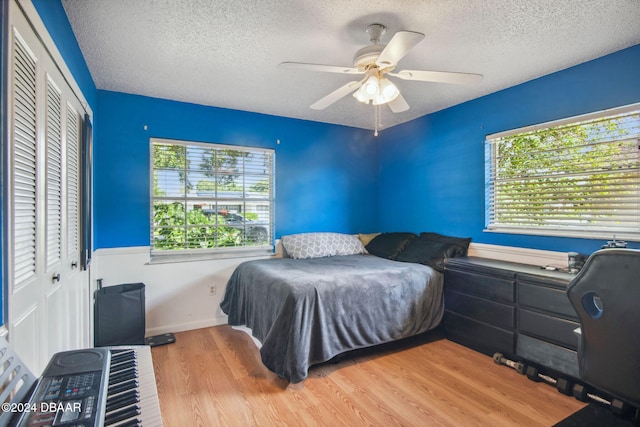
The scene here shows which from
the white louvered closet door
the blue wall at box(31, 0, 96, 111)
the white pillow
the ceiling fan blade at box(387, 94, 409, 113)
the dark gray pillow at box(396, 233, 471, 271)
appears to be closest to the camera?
the white louvered closet door

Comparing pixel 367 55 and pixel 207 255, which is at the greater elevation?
pixel 367 55

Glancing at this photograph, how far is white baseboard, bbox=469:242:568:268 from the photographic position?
8.89 feet

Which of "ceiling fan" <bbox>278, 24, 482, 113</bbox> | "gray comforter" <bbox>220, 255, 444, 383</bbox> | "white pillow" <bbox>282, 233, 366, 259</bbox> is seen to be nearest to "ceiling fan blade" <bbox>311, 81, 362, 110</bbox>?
"ceiling fan" <bbox>278, 24, 482, 113</bbox>

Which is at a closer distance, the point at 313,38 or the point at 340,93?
the point at 313,38

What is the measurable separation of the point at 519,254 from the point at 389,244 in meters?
1.38

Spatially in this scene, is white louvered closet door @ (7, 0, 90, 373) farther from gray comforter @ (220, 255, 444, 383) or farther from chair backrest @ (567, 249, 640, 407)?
chair backrest @ (567, 249, 640, 407)

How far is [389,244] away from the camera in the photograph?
3938 mm

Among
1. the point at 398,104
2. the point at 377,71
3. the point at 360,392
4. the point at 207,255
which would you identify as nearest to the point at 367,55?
the point at 377,71

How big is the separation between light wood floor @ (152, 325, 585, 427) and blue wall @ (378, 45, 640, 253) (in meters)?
1.27

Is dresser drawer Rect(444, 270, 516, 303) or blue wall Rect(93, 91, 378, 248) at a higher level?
blue wall Rect(93, 91, 378, 248)

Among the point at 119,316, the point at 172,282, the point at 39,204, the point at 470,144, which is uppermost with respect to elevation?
the point at 470,144

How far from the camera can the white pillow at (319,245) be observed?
3763 mm

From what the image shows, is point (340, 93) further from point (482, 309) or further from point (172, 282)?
point (172, 282)

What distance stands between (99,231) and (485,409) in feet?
11.4
